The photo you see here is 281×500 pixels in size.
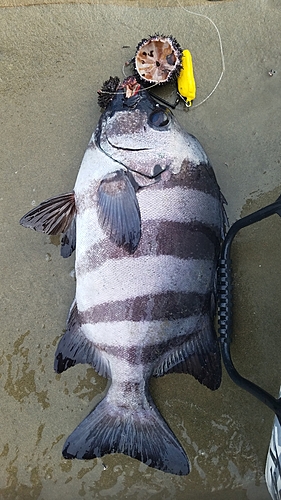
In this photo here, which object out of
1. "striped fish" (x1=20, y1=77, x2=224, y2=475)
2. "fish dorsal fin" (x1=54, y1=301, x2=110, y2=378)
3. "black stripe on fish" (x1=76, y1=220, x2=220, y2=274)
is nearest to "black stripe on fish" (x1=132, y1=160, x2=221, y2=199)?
"striped fish" (x1=20, y1=77, x2=224, y2=475)

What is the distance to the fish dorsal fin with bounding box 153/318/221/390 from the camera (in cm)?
194

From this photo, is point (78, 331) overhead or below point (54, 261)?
below

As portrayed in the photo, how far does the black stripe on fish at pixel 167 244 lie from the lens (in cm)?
180

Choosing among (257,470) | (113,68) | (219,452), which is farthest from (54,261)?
(257,470)

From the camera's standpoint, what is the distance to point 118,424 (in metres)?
1.90

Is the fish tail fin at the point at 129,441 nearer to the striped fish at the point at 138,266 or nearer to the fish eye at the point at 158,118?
the striped fish at the point at 138,266

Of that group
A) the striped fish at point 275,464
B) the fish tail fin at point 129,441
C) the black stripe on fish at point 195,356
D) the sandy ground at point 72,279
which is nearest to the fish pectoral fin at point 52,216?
the sandy ground at point 72,279

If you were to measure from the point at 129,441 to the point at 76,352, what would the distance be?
15.9 inches

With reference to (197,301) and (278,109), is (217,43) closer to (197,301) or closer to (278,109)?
(278,109)

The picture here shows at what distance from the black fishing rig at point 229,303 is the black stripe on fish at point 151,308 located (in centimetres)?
15

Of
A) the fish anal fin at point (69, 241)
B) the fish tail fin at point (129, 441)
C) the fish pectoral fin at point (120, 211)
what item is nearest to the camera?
the fish pectoral fin at point (120, 211)

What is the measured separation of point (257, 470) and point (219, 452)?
0.62ft

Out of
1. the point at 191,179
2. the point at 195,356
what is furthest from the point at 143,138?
the point at 195,356

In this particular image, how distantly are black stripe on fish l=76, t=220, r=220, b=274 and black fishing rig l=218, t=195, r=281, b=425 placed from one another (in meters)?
0.08
